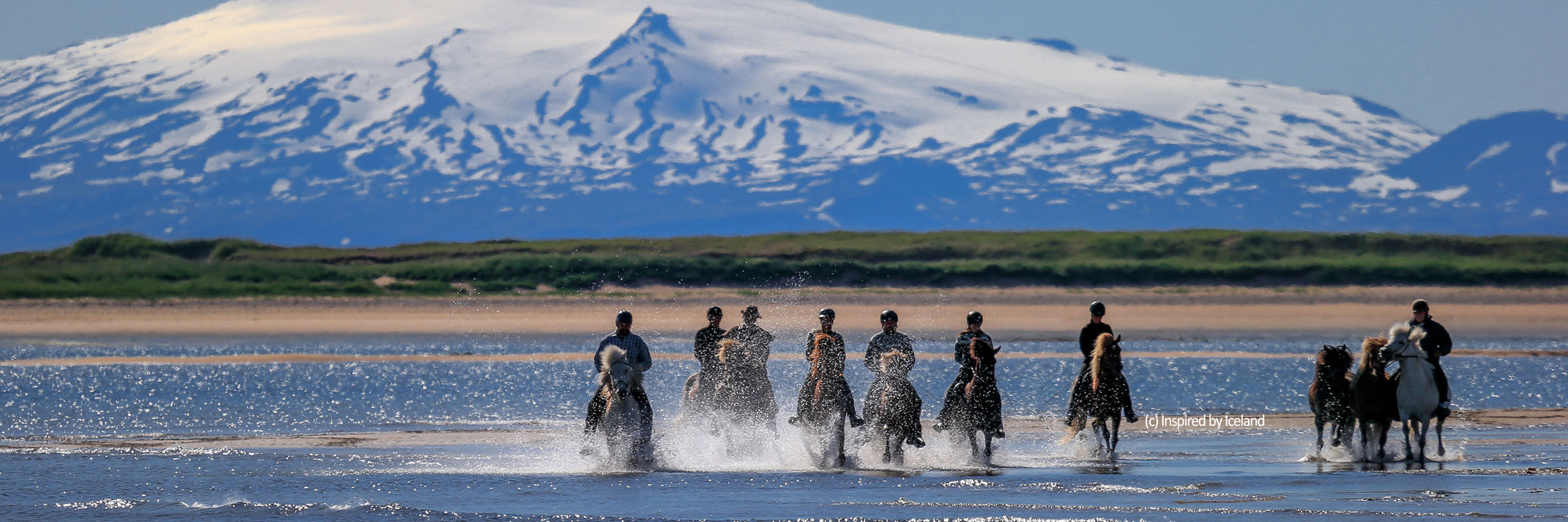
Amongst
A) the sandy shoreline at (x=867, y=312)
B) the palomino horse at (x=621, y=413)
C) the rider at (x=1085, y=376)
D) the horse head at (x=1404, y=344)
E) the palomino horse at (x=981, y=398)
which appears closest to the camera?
the horse head at (x=1404, y=344)

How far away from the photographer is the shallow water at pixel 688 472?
55.1 ft

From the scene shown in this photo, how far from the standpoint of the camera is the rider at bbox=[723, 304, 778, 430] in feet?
69.9

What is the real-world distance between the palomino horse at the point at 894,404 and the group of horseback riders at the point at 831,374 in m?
0.02

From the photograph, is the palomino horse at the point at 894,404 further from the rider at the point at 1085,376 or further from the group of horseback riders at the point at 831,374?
the rider at the point at 1085,376

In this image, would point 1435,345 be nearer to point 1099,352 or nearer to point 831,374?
point 1099,352

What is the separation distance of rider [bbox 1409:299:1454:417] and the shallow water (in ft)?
2.39

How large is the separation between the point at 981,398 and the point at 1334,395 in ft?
12.9

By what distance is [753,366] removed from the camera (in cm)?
2139

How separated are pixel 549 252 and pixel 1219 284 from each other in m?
31.2

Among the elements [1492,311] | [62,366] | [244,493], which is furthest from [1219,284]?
A: [244,493]

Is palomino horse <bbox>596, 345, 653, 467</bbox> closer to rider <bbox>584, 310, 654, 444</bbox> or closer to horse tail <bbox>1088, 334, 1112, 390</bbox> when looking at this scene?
rider <bbox>584, 310, 654, 444</bbox>

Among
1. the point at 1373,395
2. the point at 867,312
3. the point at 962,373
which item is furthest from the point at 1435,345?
the point at 867,312

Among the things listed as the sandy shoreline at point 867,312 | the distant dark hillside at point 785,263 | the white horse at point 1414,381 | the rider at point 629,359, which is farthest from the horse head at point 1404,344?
the distant dark hillside at point 785,263

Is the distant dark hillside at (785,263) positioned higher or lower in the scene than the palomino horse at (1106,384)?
higher
